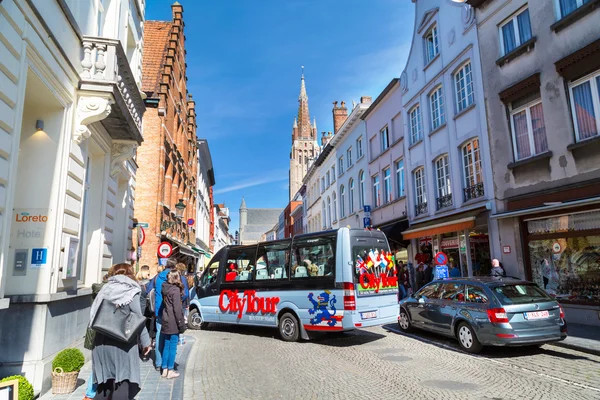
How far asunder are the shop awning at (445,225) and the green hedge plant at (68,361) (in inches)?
472

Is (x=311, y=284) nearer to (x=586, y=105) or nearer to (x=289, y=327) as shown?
(x=289, y=327)

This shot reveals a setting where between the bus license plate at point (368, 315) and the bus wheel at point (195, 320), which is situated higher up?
the bus license plate at point (368, 315)

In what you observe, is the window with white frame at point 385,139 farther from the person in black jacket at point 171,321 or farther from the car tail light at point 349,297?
the person in black jacket at point 171,321

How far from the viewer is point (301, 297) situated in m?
9.63

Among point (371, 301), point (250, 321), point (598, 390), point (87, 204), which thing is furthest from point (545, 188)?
point (87, 204)

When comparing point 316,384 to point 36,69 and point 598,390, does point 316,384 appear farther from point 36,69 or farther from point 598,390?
point 36,69

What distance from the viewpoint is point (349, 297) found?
348 inches

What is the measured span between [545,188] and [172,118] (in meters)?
19.1

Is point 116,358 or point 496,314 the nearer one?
point 116,358

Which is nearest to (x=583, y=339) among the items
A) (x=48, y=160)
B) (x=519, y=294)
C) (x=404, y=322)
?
(x=519, y=294)

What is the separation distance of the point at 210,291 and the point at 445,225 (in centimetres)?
881

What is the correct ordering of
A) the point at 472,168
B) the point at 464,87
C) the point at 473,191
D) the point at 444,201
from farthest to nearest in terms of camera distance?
the point at 444,201 < the point at 464,87 < the point at 472,168 < the point at 473,191

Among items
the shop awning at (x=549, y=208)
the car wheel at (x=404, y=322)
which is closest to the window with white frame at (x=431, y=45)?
the shop awning at (x=549, y=208)

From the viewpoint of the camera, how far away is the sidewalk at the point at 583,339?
780 centimetres
